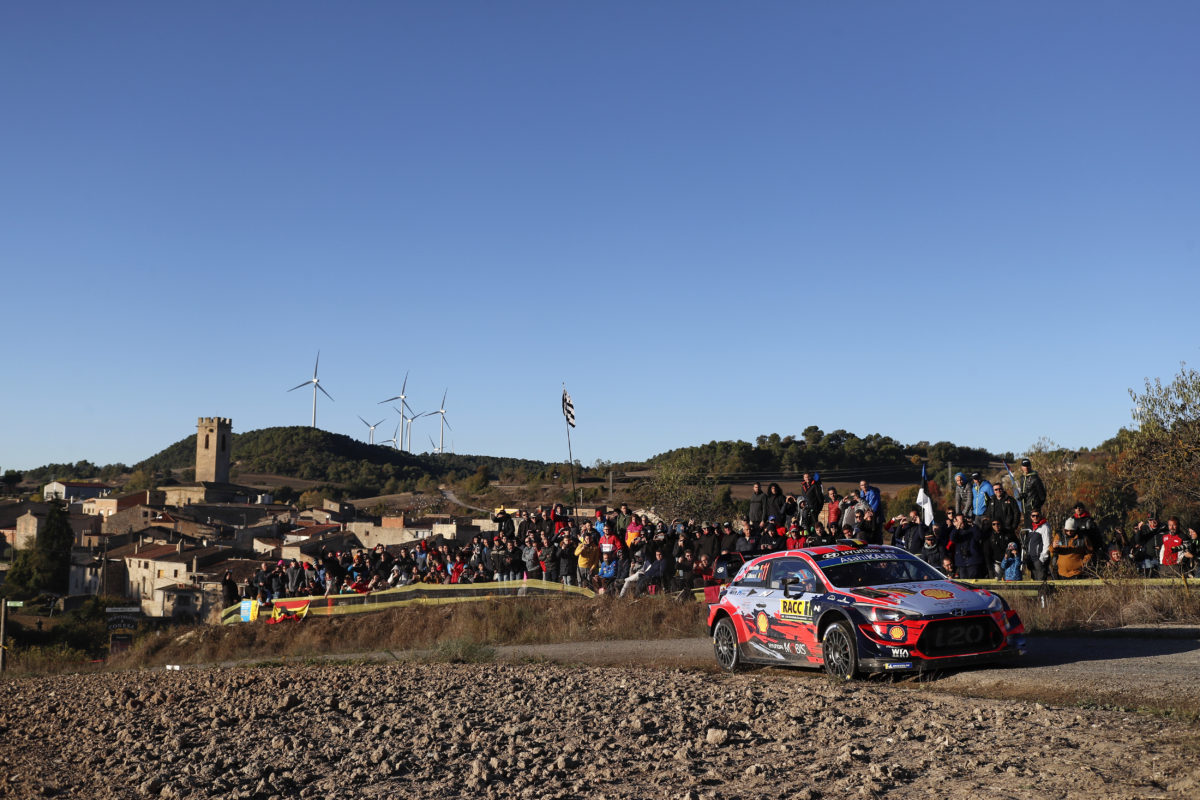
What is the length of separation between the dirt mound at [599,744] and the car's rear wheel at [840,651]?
0.27 meters

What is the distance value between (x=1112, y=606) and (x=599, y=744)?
35.3 feet

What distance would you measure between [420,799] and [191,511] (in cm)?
11795

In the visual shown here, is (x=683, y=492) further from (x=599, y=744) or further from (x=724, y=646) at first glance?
(x=599, y=744)

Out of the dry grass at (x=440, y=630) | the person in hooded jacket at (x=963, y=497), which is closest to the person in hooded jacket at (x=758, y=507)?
the dry grass at (x=440, y=630)

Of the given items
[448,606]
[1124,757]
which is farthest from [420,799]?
[448,606]

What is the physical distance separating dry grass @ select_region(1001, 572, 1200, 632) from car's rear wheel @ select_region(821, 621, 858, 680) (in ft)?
17.8

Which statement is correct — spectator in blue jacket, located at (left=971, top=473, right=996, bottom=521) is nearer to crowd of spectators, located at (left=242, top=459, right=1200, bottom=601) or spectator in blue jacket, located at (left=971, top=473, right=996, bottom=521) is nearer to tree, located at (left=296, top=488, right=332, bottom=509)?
crowd of spectators, located at (left=242, top=459, right=1200, bottom=601)

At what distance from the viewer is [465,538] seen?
75375 millimetres

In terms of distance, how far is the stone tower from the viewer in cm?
16200

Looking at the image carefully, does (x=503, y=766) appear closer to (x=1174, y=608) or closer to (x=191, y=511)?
(x=1174, y=608)

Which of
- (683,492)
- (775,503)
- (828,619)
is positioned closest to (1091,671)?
(828,619)

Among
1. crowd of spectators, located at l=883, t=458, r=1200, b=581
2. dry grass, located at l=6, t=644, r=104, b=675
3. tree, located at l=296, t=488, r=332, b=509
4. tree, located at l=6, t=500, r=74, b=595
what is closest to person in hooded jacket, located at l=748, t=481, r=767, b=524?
crowd of spectators, located at l=883, t=458, r=1200, b=581

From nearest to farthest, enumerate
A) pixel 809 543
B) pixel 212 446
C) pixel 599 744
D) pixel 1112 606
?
pixel 599 744 → pixel 1112 606 → pixel 809 543 → pixel 212 446

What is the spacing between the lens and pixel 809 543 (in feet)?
63.2
